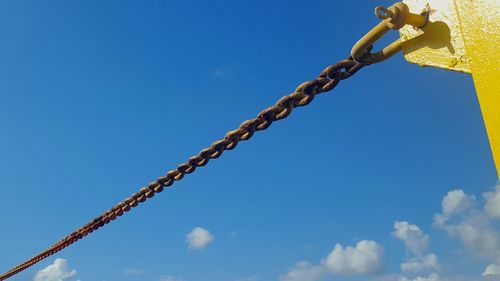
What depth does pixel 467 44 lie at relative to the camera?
1339mm

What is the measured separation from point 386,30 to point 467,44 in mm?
386

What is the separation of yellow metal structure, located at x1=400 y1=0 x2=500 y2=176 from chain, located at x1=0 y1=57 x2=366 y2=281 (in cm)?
49

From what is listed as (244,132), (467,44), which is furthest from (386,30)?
(244,132)

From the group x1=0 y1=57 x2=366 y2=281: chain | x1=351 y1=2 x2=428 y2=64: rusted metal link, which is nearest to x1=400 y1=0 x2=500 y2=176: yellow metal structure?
x1=351 y1=2 x2=428 y2=64: rusted metal link

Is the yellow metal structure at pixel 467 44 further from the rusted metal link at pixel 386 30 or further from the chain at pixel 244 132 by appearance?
the chain at pixel 244 132

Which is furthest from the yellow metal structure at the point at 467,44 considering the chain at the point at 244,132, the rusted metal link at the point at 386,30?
the chain at the point at 244,132

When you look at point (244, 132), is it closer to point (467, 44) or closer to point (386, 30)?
point (386, 30)

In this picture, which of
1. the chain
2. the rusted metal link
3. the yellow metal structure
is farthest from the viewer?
the chain

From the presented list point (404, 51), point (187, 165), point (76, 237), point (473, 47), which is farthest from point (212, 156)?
point (76, 237)

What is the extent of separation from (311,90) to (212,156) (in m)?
1.01

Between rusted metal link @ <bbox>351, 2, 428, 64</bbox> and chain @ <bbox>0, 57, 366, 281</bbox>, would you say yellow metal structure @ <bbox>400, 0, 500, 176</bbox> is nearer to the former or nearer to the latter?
rusted metal link @ <bbox>351, 2, 428, 64</bbox>

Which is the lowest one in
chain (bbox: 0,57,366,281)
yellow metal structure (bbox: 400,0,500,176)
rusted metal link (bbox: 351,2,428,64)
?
yellow metal structure (bbox: 400,0,500,176)

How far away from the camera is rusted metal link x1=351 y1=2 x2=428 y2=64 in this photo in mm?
1545

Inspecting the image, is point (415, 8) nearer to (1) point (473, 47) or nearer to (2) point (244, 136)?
(1) point (473, 47)
